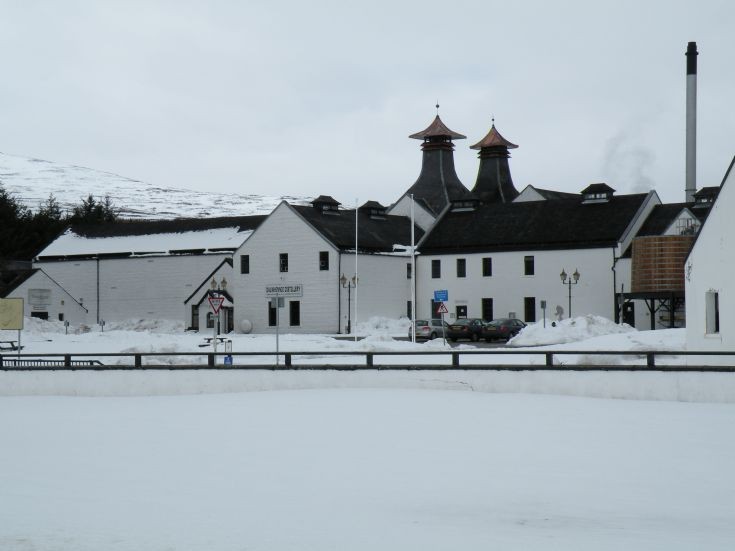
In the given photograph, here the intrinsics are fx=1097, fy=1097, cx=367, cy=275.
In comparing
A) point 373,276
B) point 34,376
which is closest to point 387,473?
point 34,376

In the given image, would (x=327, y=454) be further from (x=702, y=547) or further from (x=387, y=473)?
(x=702, y=547)

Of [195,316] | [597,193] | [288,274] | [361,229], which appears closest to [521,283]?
[597,193]

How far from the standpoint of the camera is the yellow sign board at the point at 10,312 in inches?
1219

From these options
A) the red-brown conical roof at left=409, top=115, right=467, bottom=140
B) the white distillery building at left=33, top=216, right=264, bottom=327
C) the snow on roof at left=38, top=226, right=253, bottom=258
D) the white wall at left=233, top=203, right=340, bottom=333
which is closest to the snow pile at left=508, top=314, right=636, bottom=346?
the white wall at left=233, top=203, right=340, bottom=333

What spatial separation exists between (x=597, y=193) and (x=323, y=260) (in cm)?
1900

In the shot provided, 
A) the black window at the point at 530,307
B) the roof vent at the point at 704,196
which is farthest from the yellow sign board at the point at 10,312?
the roof vent at the point at 704,196

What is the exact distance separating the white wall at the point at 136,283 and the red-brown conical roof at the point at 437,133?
28.4 metres

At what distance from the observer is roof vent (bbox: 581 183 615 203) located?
7319 centimetres

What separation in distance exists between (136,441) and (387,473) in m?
5.17

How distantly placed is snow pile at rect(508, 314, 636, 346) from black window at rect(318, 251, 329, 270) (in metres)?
19.8

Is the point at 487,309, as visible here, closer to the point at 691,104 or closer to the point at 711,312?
the point at 691,104

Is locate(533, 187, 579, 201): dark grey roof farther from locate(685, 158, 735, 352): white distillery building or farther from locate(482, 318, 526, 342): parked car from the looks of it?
locate(685, 158, 735, 352): white distillery building

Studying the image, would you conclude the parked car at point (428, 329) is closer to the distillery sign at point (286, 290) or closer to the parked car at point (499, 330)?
the parked car at point (499, 330)

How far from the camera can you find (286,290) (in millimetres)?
72438
